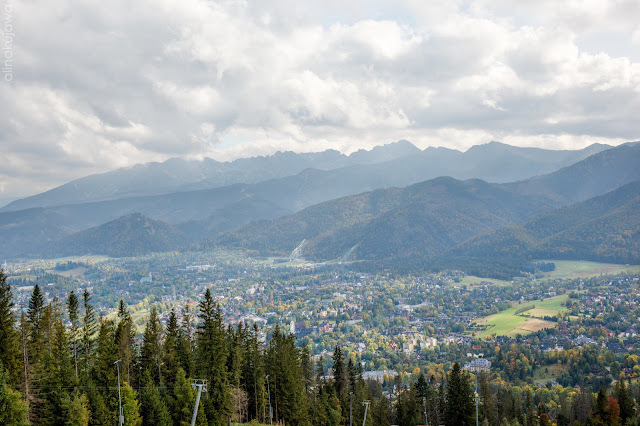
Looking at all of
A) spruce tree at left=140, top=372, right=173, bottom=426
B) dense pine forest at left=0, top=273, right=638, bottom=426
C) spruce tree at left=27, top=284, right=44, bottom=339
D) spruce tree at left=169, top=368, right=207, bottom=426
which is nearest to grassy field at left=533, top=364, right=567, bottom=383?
dense pine forest at left=0, top=273, right=638, bottom=426

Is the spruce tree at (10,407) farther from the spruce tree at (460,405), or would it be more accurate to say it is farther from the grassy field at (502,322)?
the grassy field at (502,322)

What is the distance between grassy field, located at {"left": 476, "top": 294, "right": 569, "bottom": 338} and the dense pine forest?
55646mm

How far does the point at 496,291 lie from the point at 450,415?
422 ft

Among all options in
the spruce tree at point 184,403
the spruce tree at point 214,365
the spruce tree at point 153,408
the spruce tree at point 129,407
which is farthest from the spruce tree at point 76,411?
the spruce tree at point 214,365

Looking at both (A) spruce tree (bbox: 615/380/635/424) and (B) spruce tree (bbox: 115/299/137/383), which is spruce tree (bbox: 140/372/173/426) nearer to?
(B) spruce tree (bbox: 115/299/137/383)

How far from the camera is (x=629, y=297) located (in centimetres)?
15000

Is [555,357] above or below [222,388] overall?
below

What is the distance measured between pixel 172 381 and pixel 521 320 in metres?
104

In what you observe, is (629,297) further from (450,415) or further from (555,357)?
(450,415)

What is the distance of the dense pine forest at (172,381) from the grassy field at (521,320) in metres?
55.6

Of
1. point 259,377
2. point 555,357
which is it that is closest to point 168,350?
point 259,377

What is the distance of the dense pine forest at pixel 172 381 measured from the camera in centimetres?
3841

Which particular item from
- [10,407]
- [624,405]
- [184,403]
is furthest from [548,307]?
[10,407]

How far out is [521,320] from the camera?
12725cm
